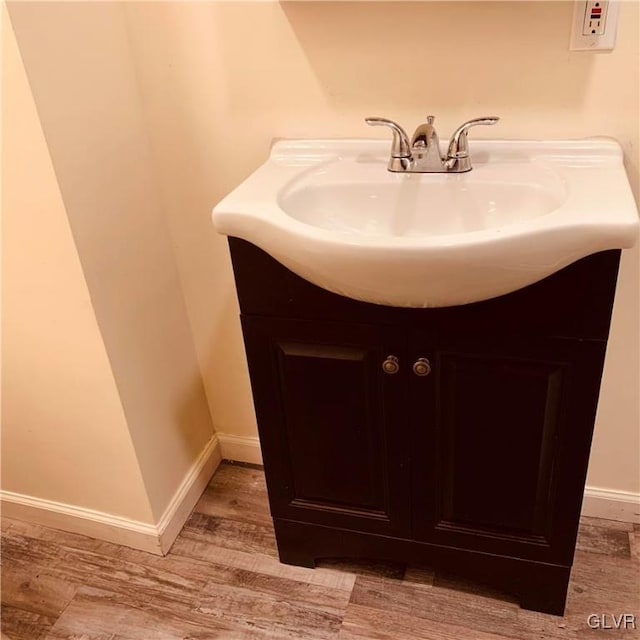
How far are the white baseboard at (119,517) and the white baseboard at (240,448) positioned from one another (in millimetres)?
78

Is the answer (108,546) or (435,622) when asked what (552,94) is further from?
(108,546)

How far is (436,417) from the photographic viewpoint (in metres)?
1.12

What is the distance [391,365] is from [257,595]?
0.68 meters

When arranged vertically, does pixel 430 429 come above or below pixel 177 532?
above

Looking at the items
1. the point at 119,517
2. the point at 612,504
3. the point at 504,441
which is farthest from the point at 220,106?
the point at 612,504

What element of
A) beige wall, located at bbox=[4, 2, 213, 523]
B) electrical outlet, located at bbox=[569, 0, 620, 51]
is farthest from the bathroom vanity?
beige wall, located at bbox=[4, 2, 213, 523]

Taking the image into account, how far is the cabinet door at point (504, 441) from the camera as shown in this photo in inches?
40.2

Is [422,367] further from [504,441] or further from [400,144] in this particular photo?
[400,144]

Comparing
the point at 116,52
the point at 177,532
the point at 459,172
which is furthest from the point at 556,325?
the point at 177,532

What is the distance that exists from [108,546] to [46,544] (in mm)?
166

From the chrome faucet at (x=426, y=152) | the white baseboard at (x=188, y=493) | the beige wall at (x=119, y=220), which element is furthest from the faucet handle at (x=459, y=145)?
the white baseboard at (x=188, y=493)

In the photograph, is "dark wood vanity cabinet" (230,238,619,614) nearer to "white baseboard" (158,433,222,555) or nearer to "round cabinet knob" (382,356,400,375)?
"round cabinet knob" (382,356,400,375)

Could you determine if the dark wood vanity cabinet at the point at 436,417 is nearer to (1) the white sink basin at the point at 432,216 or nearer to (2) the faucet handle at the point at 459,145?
(1) the white sink basin at the point at 432,216

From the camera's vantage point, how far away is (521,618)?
4.26 feet
